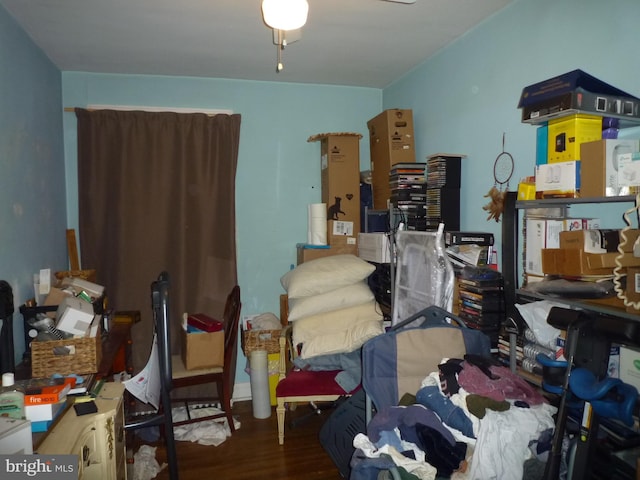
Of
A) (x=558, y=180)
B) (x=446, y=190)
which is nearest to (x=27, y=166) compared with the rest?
(x=446, y=190)

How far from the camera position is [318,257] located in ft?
11.9

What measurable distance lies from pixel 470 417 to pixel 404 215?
1.66 metres

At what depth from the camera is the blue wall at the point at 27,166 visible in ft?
7.87

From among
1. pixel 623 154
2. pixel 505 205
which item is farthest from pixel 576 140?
pixel 505 205

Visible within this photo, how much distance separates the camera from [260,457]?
2891 mm

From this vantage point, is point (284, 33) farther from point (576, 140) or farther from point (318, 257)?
point (318, 257)

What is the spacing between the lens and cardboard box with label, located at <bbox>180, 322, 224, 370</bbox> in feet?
10.3

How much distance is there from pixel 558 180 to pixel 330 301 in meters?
1.72

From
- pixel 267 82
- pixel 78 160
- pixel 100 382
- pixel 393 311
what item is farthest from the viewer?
pixel 267 82

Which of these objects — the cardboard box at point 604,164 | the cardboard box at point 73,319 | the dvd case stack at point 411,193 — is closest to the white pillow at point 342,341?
the dvd case stack at point 411,193

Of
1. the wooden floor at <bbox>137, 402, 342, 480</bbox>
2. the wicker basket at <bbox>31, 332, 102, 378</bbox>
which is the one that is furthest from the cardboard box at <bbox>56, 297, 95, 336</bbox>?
the wooden floor at <bbox>137, 402, 342, 480</bbox>

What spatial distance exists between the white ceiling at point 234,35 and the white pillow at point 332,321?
1827 mm

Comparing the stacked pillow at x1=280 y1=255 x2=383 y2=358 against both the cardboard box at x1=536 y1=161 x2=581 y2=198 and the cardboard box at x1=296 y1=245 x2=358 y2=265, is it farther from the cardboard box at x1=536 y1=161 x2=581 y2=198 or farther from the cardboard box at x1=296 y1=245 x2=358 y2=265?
the cardboard box at x1=536 y1=161 x2=581 y2=198

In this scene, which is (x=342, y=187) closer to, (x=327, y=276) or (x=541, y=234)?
(x=327, y=276)
